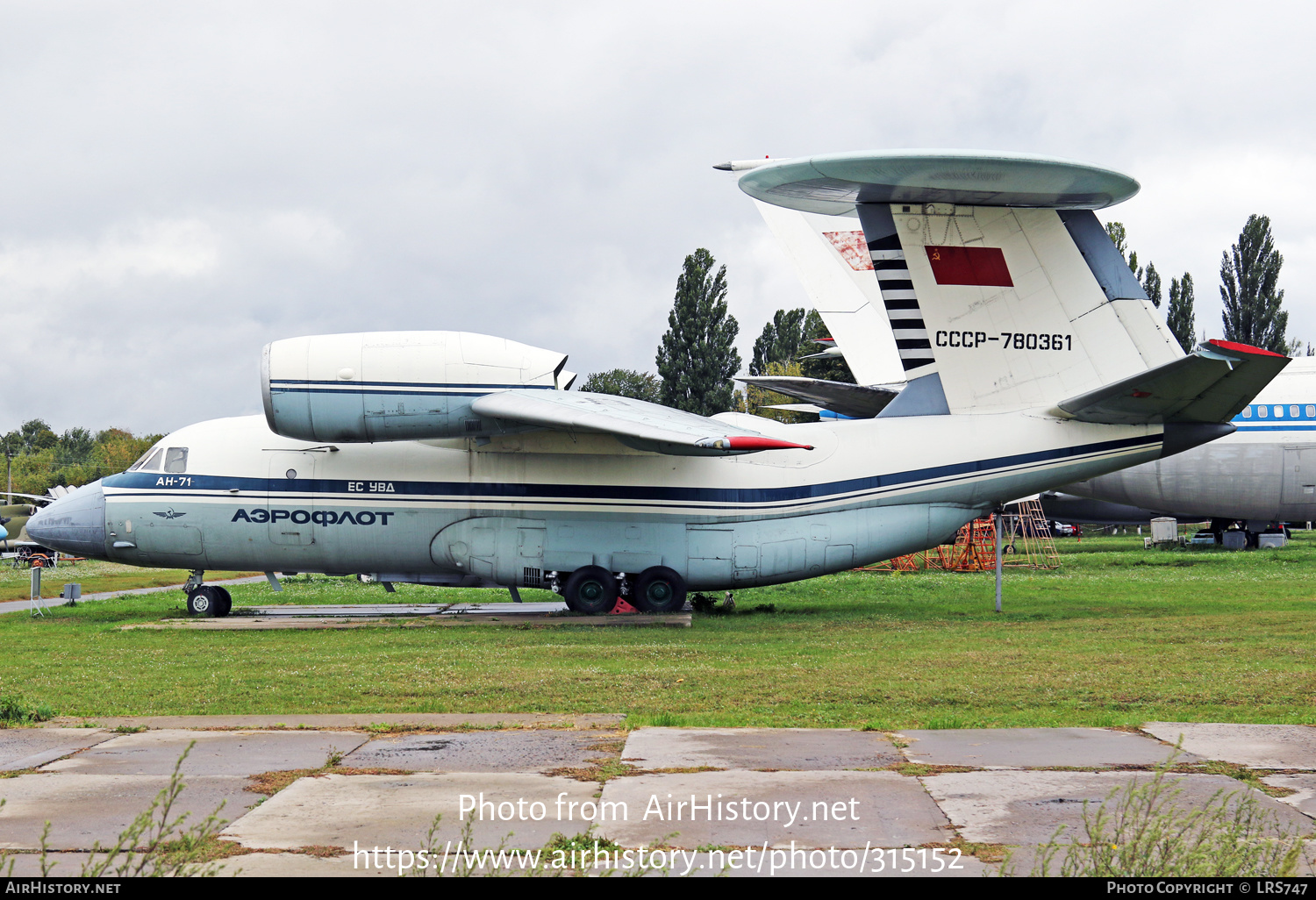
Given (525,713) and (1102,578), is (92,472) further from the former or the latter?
(525,713)

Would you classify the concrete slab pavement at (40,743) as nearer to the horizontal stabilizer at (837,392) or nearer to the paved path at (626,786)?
the paved path at (626,786)

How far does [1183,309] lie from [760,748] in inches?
2618

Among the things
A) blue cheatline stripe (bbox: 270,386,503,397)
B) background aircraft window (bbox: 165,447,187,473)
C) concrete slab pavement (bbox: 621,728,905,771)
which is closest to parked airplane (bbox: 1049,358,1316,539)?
blue cheatline stripe (bbox: 270,386,503,397)

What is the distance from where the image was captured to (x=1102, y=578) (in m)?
26.4

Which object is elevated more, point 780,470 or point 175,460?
point 175,460

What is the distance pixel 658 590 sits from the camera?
18281 mm

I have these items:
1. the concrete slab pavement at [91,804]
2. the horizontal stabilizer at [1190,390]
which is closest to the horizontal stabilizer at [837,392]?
the horizontal stabilizer at [1190,390]

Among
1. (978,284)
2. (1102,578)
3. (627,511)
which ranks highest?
(978,284)

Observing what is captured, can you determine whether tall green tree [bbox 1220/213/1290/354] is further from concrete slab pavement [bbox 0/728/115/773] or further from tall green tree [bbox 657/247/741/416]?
concrete slab pavement [bbox 0/728/115/773]

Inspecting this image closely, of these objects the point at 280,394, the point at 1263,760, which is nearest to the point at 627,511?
the point at 280,394

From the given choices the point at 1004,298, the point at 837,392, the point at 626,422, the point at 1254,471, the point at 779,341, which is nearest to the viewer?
the point at 626,422

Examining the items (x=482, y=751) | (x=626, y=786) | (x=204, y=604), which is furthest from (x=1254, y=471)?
(x=626, y=786)

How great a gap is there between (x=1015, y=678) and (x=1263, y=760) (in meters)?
3.92

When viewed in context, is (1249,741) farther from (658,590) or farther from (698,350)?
(698,350)
